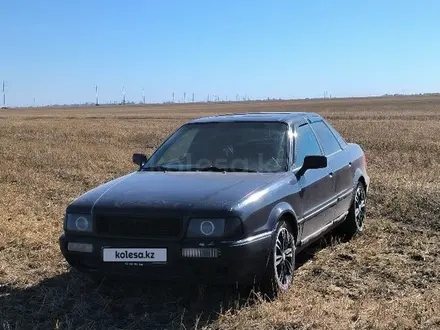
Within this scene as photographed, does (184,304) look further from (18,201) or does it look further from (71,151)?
(71,151)

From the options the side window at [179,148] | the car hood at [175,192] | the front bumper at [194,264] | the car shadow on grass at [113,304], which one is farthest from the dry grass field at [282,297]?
the side window at [179,148]

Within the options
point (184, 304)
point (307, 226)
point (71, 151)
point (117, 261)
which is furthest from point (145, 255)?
point (71, 151)

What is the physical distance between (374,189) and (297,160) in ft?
14.6

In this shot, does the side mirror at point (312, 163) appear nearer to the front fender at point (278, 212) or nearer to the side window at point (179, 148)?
the front fender at point (278, 212)

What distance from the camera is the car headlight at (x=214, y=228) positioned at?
424cm

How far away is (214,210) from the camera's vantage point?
4.27 metres

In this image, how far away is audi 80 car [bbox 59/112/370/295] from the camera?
426cm

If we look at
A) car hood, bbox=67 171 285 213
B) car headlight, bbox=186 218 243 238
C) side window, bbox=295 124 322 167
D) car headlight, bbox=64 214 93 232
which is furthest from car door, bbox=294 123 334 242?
car headlight, bbox=64 214 93 232

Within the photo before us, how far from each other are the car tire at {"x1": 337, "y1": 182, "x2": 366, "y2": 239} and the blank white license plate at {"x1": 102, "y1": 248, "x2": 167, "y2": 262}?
3.20 meters

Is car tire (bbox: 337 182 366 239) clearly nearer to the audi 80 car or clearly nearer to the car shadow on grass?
the audi 80 car

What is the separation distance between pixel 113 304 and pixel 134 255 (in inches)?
26.2

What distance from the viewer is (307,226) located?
5.36 metres

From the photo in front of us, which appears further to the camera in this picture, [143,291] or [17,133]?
[17,133]

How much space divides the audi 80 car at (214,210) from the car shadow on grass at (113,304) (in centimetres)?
31
